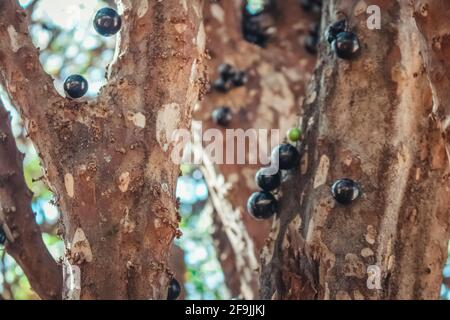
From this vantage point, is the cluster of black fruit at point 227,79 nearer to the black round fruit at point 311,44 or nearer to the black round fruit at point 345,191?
the black round fruit at point 311,44

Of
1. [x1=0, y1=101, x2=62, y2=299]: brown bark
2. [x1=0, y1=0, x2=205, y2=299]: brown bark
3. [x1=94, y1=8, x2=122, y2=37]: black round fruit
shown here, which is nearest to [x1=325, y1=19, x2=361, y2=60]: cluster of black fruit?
[x1=0, y1=0, x2=205, y2=299]: brown bark

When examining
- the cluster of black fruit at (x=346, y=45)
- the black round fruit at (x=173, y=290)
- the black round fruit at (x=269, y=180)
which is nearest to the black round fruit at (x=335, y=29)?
the cluster of black fruit at (x=346, y=45)

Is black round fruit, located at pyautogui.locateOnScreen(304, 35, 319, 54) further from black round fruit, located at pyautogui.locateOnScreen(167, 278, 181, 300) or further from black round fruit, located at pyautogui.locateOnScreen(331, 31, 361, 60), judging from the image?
black round fruit, located at pyautogui.locateOnScreen(167, 278, 181, 300)

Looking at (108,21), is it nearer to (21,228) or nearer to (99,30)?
(99,30)

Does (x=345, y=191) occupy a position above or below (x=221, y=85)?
below

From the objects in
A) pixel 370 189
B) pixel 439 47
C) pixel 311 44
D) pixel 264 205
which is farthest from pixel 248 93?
pixel 439 47
